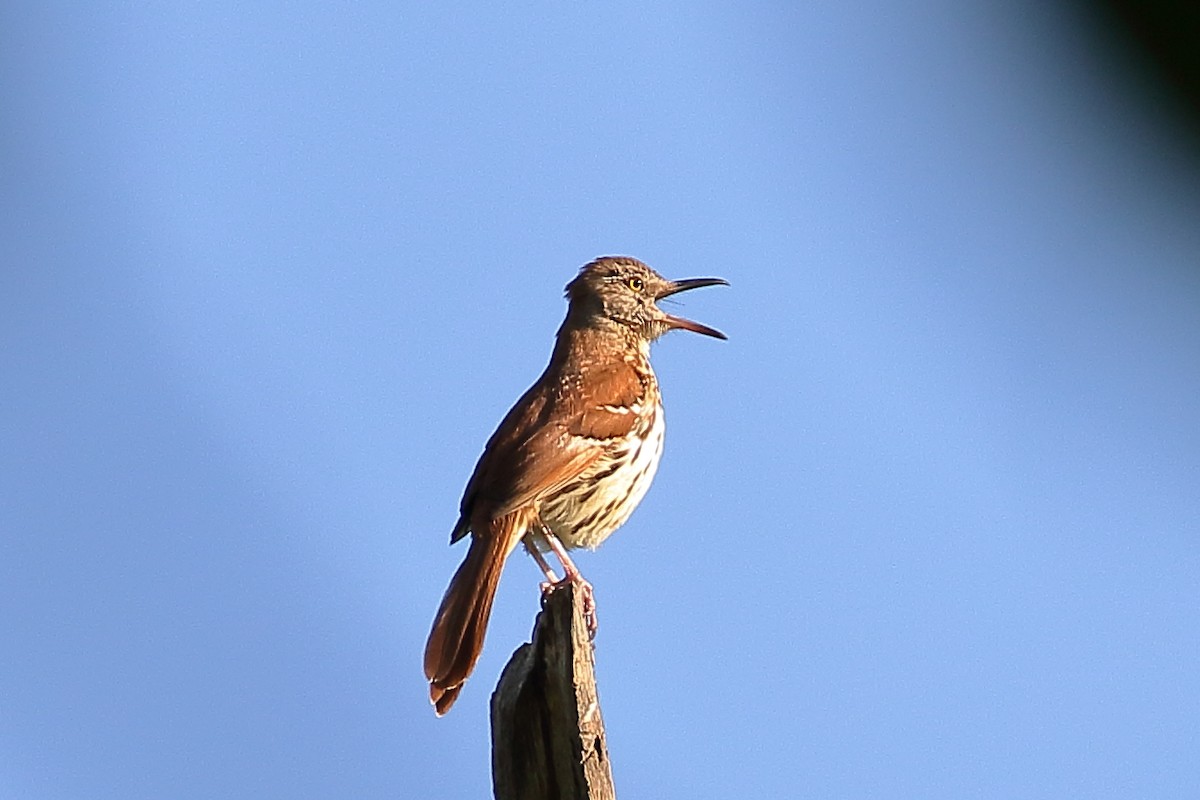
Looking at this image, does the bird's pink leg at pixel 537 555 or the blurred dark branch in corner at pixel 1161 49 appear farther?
the bird's pink leg at pixel 537 555

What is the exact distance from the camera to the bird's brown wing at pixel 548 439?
16.1ft

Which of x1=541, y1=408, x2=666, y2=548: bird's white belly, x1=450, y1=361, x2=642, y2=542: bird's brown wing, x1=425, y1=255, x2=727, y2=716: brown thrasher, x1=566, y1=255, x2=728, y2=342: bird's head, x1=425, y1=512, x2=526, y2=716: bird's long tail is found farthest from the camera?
x1=566, y1=255, x2=728, y2=342: bird's head

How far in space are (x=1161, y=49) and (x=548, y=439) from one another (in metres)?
4.52

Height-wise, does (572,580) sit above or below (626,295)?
below

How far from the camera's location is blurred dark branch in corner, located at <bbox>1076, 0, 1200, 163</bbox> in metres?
0.64

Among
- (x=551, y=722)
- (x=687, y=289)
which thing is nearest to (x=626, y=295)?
(x=687, y=289)

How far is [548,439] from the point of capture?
5141 mm

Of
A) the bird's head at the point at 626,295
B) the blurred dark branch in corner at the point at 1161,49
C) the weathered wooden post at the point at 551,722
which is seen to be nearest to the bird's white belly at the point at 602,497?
the bird's head at the point at 626,295

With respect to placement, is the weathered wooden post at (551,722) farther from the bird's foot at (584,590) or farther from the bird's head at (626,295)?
the bird's head at (626,295)

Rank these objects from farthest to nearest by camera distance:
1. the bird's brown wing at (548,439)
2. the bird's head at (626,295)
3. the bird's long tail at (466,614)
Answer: the bird's head at (626,295), the bird's brown wing at (548,439), the bird's long tail at (466,614)

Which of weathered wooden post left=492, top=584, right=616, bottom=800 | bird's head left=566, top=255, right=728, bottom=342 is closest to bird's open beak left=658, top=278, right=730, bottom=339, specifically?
bird's head left=566, top=255, right=728, bottom=342

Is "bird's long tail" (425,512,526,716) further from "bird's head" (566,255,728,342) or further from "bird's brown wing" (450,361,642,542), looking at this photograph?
"bird's head" (566,255,728,342)

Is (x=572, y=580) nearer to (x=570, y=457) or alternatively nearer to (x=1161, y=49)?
(x=570, y=457)

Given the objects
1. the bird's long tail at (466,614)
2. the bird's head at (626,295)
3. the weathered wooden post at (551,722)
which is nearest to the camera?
the weathered wooden post at (551,722)
